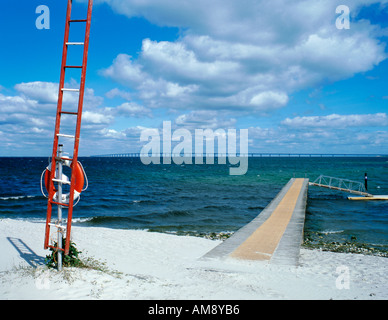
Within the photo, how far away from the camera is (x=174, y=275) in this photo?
7414 millimetres

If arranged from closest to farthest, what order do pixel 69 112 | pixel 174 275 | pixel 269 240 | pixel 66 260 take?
pixel 69 112 → pixel 66 260 → pixel 174 275 → pixel 269 240

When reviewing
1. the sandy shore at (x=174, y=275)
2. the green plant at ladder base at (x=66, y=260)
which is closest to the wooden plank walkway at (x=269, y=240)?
the sandy shore at (x=174, y=275)

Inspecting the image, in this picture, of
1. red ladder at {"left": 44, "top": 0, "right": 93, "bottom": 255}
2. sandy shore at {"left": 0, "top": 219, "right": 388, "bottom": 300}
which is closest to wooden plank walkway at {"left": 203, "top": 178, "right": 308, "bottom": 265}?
A: sandy shore at {"left": 0, "top": 219, "right": 388, "bottom": 300}

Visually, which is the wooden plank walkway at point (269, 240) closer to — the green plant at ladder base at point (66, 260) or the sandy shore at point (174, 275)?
the sandy shore at point (174, 275)

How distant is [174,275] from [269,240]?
4.86 metres

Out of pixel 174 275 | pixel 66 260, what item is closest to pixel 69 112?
pixel 66 260

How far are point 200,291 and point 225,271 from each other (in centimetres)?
168

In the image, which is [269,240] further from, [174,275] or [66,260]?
[66,260]

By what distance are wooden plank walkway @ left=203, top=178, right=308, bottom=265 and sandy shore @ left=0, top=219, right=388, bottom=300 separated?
0.49m

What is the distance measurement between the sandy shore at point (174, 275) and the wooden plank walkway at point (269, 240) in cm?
49

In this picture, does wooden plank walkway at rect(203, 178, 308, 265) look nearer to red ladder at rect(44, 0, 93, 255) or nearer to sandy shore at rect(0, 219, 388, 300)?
sandy shore at rect(0, 219, 388, 300)

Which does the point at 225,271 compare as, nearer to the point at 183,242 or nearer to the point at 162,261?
the point at 162,261

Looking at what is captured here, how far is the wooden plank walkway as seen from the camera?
913cm
